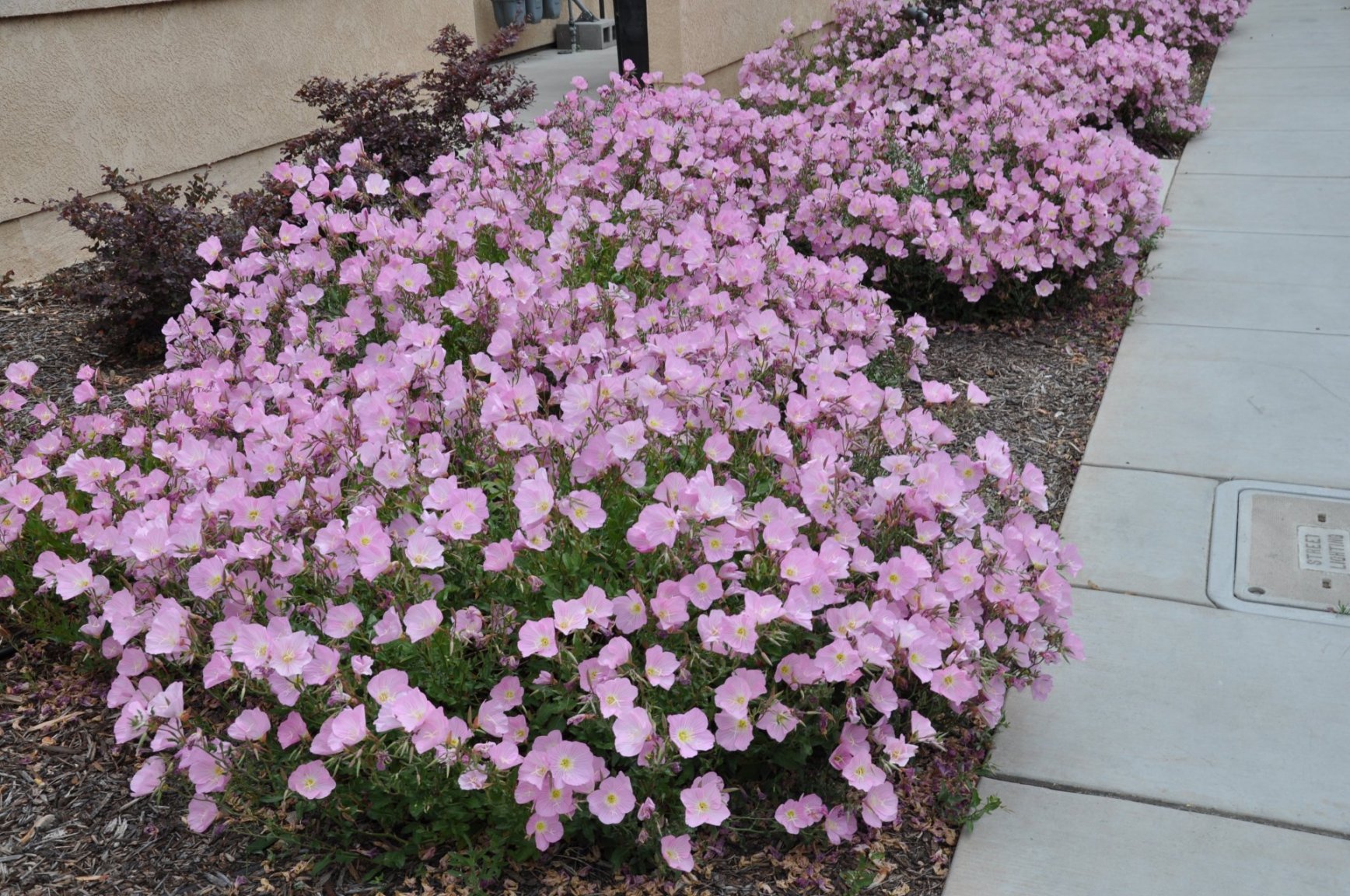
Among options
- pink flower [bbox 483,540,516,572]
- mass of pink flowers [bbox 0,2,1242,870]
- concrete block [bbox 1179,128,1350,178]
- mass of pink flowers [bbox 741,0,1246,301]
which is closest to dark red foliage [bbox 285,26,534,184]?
mass of pink flowers [bbox 0,2,1242,870]

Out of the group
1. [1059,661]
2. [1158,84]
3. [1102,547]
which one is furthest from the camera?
[1158,84]

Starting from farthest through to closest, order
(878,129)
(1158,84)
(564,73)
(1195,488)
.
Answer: (564,73) < (1158,84) < (878,129) < (1195,488)

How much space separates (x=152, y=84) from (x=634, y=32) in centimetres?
346

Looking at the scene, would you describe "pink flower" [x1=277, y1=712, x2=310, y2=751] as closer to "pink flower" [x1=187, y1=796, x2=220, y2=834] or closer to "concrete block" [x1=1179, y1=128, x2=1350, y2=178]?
"pink flower" [x1=187, y1=796, x2=220, y2=834]

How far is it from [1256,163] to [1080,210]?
3539 mm

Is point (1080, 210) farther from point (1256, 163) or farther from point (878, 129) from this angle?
point (1256, 163)

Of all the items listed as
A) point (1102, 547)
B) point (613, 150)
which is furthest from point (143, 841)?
point (613, 150)

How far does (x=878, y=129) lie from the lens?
5.95 metres

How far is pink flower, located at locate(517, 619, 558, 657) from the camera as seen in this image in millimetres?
2270

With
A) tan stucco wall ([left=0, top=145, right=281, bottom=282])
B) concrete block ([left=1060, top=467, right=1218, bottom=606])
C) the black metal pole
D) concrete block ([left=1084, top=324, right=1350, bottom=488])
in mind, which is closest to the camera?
concrete block ([left=1060, top=467, right=1218, bottom=606])

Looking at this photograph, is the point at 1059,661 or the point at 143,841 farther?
the point at 1059,661

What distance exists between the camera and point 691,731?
2.27 m

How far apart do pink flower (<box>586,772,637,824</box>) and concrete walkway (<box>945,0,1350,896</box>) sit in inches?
30.4

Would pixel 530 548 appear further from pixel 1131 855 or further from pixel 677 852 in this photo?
pixel 1131 855
